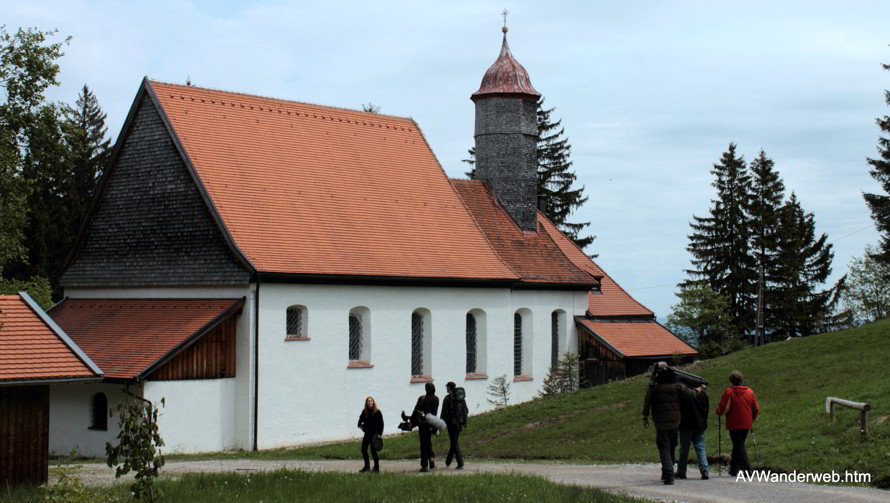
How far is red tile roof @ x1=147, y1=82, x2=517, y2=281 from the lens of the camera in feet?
101

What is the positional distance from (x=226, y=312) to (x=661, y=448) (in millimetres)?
15163

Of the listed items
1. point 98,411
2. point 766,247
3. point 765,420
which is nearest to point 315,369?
point 98,411

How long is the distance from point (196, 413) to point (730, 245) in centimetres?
3746

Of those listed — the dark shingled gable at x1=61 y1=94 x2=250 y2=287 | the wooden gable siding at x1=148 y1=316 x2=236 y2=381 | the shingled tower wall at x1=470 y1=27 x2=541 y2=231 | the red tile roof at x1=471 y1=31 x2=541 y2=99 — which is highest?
the red tile roof at x1=471 y1=31 x2=541 y2=99

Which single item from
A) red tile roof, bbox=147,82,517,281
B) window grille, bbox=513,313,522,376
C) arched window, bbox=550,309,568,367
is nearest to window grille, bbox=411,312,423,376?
red tile roof, bbox=147,82,517,281

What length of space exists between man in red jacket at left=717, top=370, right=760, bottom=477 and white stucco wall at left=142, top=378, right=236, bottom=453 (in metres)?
15.1

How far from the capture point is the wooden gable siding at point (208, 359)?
27.9 m

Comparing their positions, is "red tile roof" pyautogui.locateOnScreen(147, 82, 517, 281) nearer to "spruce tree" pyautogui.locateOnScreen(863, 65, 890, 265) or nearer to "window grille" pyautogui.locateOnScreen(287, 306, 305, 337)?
"window grille" pyautogui.locateOnScreen(287, 306, 305, 337)

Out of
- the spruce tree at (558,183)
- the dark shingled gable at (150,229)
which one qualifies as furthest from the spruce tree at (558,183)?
the dark shingled gable at (150,229)

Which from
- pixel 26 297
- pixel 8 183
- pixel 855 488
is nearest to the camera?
pixel 855 488

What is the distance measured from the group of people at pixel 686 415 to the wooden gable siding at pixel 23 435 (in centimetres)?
957

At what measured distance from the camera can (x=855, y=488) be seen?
1550cm

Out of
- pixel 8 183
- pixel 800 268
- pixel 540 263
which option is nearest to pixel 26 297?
pixel 8 183

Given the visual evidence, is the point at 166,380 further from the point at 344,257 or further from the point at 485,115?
the point at 485,115
